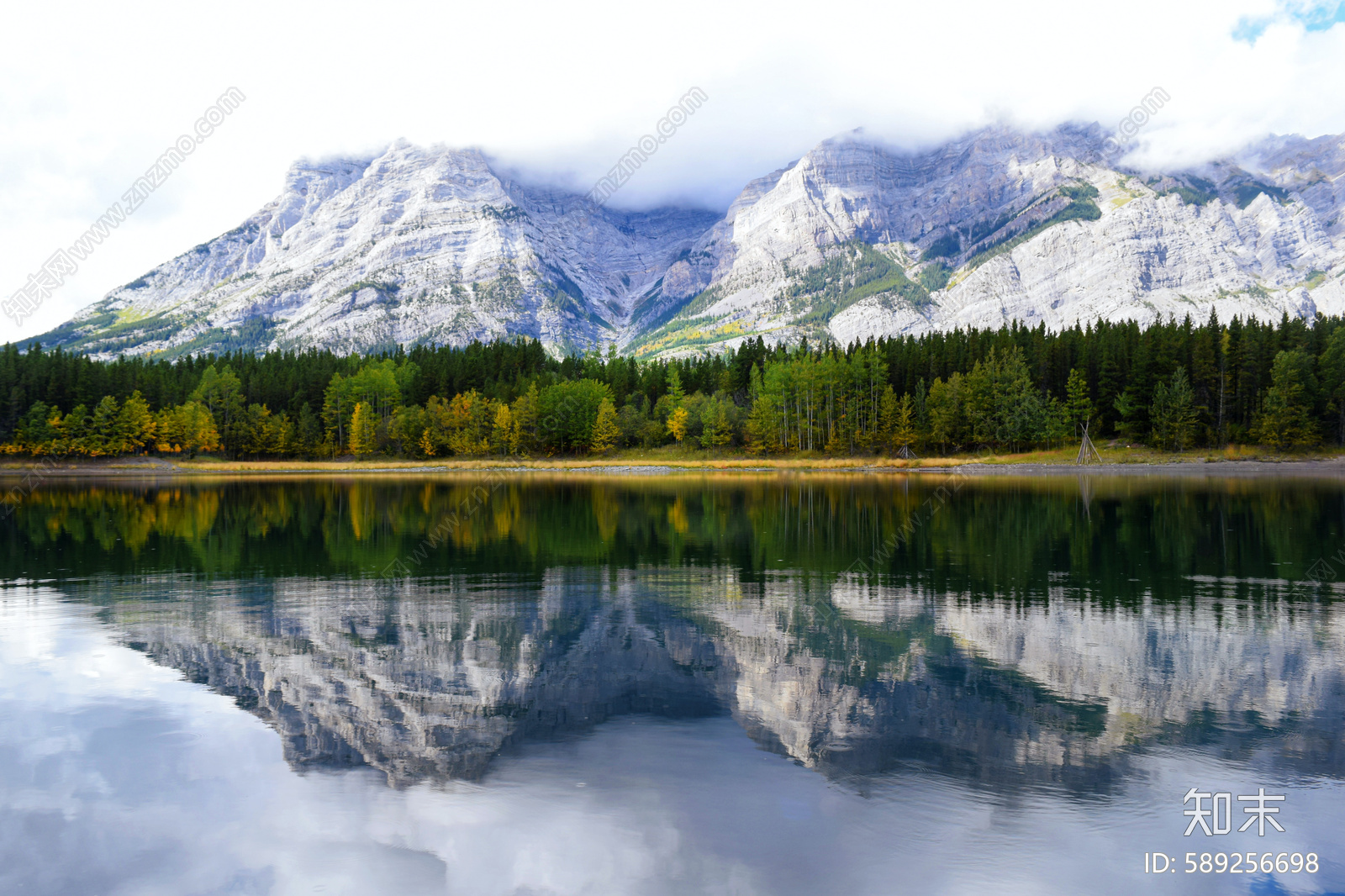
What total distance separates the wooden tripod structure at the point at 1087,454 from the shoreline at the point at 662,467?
1454mm

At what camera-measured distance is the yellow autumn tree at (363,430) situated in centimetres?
13959

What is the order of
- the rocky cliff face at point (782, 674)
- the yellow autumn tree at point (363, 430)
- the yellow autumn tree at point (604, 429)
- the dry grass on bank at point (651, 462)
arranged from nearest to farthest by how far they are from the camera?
the rocky cliff face at point (782, 674), the dry grass on bank at point (651, 462), the yellow autumn tree at point (604, 429), the yellow autumn tree at point (363, 430)

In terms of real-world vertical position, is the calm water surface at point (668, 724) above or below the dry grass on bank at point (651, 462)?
below

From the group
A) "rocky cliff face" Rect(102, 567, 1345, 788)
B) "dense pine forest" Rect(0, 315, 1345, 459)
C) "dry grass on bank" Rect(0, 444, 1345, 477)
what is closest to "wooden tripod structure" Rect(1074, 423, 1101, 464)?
"dry grass on bank" Rect(0, 444, 1345, 477)

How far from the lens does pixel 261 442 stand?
14188 cm

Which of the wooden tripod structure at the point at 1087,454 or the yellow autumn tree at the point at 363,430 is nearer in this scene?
the wooden tripod structure at the point at 1087,454

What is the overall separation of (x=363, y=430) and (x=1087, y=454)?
390ft

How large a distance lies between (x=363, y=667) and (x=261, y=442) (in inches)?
5711

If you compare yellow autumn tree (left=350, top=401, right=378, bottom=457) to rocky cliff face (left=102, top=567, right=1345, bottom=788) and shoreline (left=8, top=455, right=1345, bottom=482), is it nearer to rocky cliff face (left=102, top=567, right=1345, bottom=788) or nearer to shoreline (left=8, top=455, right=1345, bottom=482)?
shoreline (left=8, top=455, right=1345, bottom=482)

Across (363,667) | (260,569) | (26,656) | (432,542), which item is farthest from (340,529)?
(363,667)

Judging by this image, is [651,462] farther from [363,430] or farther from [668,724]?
[668,724]

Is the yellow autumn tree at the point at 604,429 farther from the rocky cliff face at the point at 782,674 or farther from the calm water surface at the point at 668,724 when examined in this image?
the rocky cliff face at the point at 782,674

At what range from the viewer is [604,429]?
444 ft
